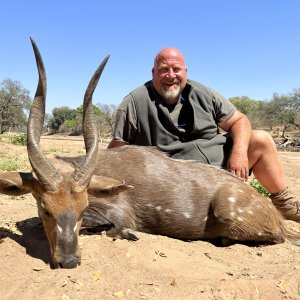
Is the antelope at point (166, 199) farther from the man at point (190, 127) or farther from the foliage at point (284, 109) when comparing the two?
the foliage at point (284, 109)

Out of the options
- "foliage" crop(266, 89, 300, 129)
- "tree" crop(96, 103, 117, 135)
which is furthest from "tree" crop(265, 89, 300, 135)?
"tree" crop(96, 103, 117, 135)

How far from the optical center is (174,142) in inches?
239

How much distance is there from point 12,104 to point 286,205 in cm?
4892

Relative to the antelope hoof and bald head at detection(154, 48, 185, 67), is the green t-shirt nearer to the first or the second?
bald head at detection(154, 48, 185, 67)

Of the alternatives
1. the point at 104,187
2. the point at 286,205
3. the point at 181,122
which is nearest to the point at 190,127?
the point at 181,122

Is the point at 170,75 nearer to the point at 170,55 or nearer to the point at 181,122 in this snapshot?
the point at 170,55

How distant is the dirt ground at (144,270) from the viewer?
11.5 ft

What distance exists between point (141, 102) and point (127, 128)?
1.40 ft

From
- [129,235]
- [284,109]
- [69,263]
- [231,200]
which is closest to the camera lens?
[69,263]

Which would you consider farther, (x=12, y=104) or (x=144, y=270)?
(x=12, y=104)

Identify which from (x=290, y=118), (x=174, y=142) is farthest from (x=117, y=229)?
(x=290, y=118)

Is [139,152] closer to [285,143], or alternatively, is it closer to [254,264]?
[254,264]

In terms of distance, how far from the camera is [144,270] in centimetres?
397

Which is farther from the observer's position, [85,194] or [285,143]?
[285,143]
